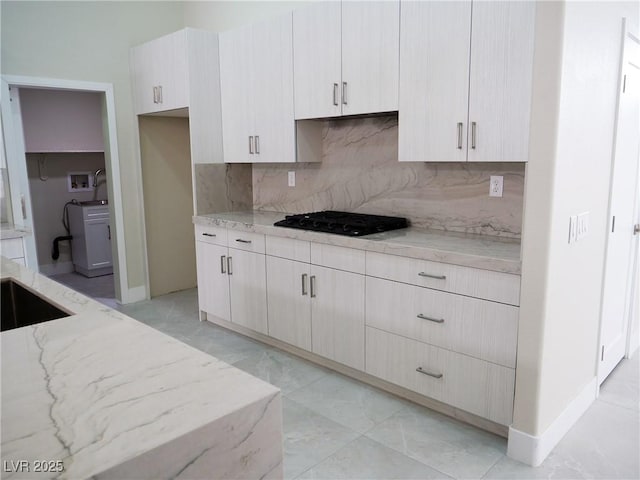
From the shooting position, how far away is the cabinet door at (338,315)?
9.64 feet

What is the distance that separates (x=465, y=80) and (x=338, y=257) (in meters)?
1.21

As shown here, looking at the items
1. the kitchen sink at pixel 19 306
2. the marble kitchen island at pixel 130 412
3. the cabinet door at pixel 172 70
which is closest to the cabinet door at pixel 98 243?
the cabinet door at pixel 172 70

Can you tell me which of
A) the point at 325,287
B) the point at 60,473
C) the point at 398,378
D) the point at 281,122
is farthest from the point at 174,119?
the point at 60,473

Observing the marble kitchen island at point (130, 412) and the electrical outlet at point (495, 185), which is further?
the electrical outlet at point (495, 185)

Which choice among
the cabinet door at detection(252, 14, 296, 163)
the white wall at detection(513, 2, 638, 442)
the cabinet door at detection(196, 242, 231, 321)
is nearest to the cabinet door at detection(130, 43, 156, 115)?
the cabinet door at detection(252, 14, 296, 163)

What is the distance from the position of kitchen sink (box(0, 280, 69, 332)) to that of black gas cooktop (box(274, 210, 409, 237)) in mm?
1693

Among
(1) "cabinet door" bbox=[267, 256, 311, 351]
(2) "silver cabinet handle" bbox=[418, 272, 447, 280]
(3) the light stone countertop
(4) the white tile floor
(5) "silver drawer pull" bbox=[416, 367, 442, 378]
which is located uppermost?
(3) the light stone countertop

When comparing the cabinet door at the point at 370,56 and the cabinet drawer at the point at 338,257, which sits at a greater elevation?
the cabinet door at the point at 370,56

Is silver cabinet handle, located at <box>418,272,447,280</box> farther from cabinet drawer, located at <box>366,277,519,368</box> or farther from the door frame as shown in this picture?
the door frame

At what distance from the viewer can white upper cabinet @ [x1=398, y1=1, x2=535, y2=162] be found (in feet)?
7.63

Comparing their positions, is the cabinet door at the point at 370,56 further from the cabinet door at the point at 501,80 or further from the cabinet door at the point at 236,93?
the cabinet door at the point at 236,93

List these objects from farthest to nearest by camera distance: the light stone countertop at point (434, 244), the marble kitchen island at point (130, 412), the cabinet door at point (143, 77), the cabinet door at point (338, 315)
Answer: the cabinet door at point (143, 77), the cabinet door at point (338, 315), the light stone countertop at point (434, 244), the marble kitchen island at point (130, 412)

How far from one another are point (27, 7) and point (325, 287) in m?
3.23

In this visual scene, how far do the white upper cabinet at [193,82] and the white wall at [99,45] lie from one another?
1.22 feet
